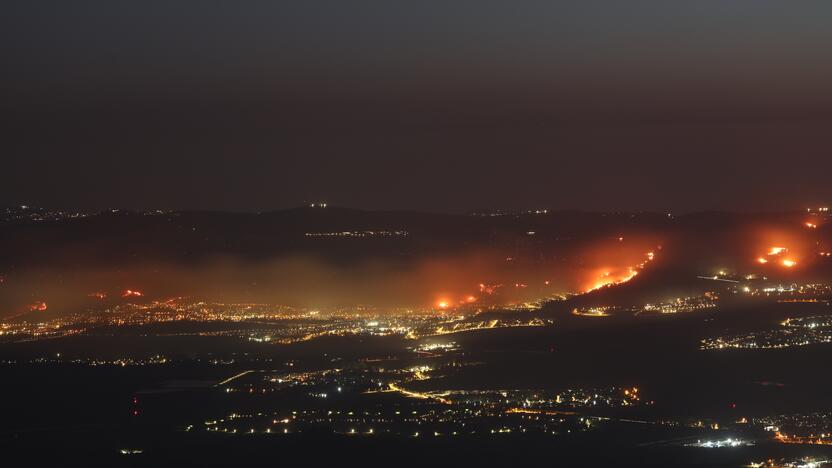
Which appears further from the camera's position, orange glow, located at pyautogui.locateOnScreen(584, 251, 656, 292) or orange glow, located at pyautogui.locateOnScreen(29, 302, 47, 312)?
orange glow, located at pyautogui.locateOnScreen(584, 251, 656, 292)

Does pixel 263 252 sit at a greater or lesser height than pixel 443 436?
greater

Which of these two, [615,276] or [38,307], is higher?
[38,307]

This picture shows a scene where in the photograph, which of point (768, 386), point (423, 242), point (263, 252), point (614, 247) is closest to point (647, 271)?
point (614, 247)

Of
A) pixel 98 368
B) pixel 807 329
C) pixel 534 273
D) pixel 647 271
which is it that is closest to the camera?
pixel 98 368

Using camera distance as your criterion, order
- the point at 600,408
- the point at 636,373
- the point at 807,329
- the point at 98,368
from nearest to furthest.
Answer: the point at 600,408 < the point at 636,373 < the point at 98,368 < the point at 807,329

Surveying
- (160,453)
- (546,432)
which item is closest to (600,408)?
(546,432)

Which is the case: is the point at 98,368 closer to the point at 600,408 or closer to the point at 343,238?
the point at 600,408

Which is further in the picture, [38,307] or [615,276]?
[615,276]

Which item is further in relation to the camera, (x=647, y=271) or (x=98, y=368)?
(x=647, y=271)

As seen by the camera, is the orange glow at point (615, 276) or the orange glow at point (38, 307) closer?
the orange glow at point (38, 307)
